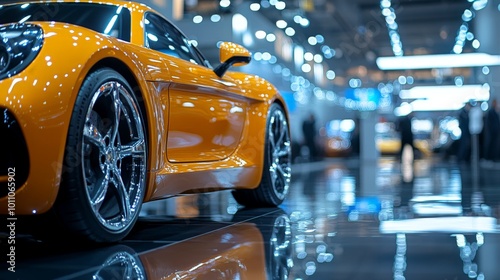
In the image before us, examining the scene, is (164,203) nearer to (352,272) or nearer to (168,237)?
(168,237)

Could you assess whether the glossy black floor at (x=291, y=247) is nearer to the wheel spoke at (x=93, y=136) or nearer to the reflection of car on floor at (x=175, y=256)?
the reflection of car on floor at (x=175, y=256)

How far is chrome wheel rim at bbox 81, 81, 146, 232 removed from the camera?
3268 millimetres

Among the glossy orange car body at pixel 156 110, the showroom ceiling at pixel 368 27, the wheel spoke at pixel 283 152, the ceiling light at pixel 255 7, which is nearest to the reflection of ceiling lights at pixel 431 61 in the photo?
the showroom ceiling at pixel 368 27

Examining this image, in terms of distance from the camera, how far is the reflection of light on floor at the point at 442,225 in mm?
4016

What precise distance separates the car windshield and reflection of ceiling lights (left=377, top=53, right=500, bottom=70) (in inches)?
833

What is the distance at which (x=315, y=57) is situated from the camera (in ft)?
118

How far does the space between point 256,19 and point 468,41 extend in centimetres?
1097

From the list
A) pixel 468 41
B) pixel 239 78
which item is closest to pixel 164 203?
pixel 239 78

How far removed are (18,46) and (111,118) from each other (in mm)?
587

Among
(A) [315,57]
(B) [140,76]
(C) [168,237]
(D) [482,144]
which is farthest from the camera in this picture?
(A) [315,57]

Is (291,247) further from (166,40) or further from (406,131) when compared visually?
(406,131)

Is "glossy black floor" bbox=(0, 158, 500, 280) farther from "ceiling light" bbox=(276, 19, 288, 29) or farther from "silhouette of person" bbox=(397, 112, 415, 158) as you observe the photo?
"ceiling light" bbox=(276, 19, 288, 29)

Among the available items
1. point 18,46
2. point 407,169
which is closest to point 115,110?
point 18,46

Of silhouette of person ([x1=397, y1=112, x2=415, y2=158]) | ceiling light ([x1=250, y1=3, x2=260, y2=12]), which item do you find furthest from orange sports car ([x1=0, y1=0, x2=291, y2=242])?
silhouette of person ([x1=397, y1=112, x2=415, y2=158])
